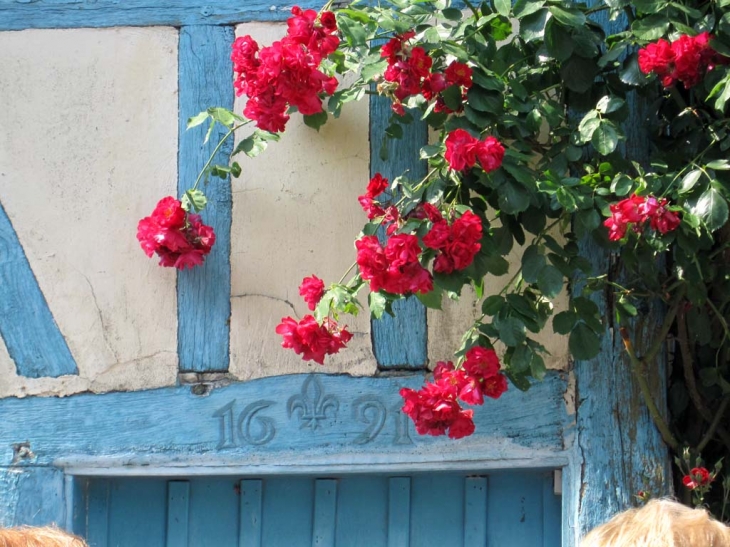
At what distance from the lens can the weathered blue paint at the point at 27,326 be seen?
10.6ft

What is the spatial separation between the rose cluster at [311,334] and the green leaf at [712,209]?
3.07 ft

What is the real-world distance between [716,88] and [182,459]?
1.77 meters

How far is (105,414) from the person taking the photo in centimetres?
320

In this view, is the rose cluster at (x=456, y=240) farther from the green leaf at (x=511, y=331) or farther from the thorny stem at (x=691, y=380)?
the thorny stem at (x=691, y=380)

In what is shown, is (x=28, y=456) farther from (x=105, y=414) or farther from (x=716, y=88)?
(x=716, y=88)

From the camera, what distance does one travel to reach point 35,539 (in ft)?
6.05

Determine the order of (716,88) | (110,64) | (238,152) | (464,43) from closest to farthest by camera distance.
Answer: (716,88) → (464,43) → (238,152) → (110,64)

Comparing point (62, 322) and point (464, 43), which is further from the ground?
point (464, 43)

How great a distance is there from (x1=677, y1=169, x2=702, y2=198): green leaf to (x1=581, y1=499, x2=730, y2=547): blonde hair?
989mm

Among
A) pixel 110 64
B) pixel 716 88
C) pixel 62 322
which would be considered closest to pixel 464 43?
pixel 716 88

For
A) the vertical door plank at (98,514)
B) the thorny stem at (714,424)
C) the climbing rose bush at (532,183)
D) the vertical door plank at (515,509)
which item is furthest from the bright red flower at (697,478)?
the vertical door plank at (98,514)

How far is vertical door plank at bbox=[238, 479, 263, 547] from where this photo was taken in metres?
3.29

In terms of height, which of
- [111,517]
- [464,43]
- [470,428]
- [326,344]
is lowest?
[111,517]

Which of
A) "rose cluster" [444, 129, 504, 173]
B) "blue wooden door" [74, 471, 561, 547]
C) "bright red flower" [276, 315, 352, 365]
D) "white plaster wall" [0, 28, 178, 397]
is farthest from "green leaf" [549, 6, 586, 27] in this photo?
"blue wooden door" [74, 471, 561, 547]
